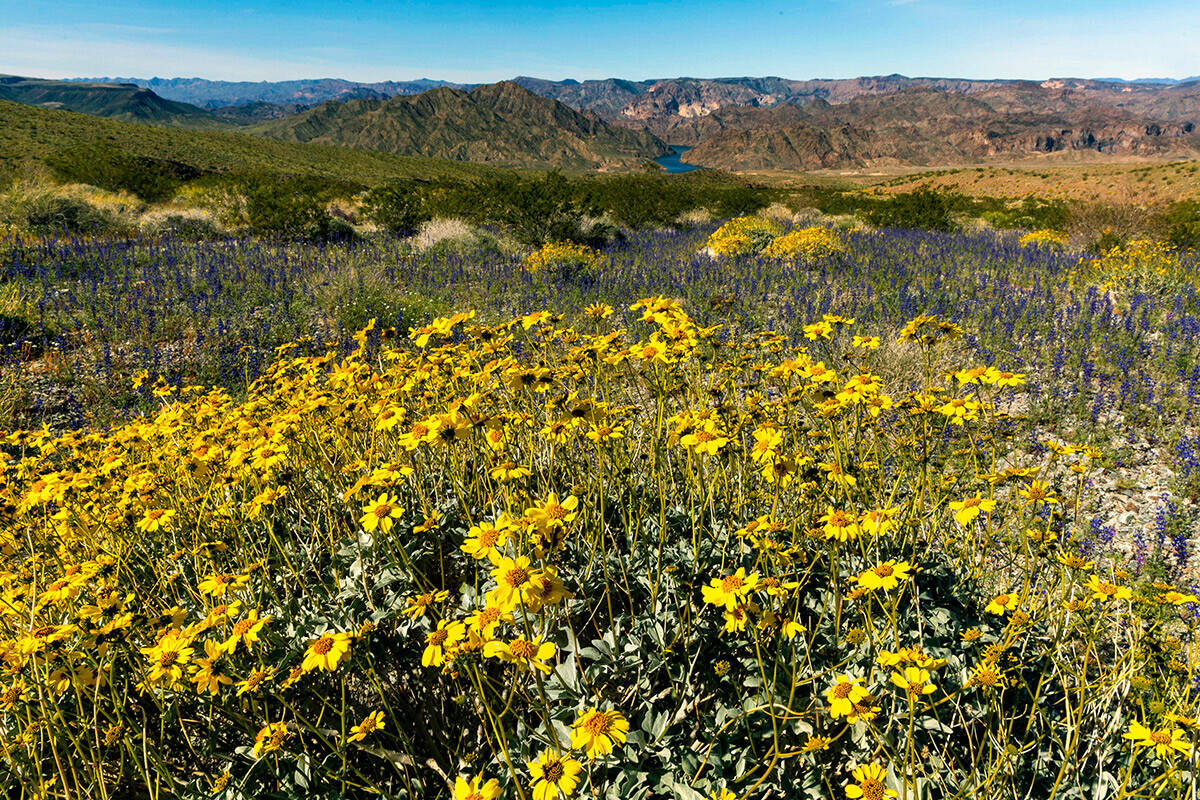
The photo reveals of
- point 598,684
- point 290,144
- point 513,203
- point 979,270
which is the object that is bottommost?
point 598,684

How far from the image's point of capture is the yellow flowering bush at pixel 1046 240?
13.6m

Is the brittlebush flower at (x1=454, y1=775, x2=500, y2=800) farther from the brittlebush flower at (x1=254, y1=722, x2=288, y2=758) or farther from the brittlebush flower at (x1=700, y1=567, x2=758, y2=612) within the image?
the brittlebush flower at (x1=700, y1=567, x2=758, y2=612)

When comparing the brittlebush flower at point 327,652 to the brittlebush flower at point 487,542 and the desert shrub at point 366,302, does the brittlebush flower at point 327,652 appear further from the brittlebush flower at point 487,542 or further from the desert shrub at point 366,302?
the desert shrub at point 366,302

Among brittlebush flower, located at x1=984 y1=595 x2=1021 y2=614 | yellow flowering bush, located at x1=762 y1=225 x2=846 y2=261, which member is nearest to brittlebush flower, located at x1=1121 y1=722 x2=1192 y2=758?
brittlebush flower, located at x1=984 y1=595 x2=1021 y2=614

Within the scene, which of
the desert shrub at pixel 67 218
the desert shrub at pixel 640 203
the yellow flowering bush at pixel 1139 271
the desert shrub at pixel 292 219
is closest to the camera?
the yellow flowering bush at pixel 1139 271

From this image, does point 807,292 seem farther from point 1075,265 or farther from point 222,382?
point 222,382

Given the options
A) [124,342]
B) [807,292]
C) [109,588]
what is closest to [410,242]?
[124,342]

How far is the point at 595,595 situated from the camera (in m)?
2.67

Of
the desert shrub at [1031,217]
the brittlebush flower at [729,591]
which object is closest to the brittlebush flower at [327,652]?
the brittlebush flower at [729,591]

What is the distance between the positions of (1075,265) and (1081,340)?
5856 mm

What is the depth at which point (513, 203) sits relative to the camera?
15.5 metres

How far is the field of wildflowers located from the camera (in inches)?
68.0

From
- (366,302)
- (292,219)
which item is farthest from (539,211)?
(366,302)

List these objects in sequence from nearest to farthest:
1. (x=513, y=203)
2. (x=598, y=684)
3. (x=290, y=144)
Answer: (x=598, y=684) < (x=513, y=203) < (x=290, y=144)
